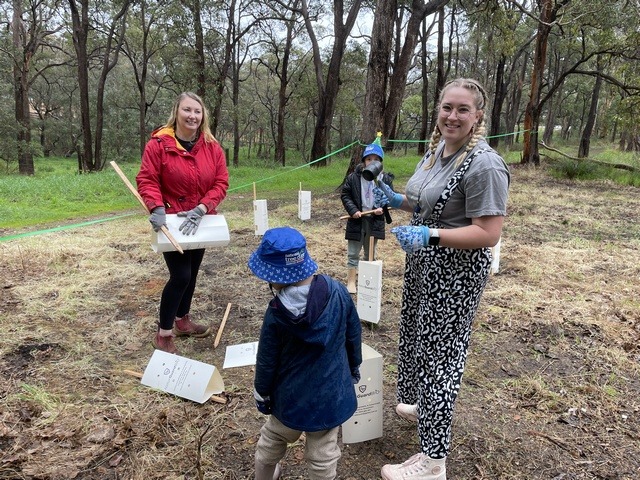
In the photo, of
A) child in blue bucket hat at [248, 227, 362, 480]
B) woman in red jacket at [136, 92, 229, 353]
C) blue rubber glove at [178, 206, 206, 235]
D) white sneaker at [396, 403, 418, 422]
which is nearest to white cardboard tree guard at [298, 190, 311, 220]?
woman in red jacket at [136, 92, 229, 353]

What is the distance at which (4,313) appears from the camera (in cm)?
393

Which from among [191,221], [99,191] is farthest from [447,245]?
[99,191]

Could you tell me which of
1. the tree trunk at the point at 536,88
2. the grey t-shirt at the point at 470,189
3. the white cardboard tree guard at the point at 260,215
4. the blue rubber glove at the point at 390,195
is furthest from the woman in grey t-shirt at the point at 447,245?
the tree trunk at the point at 536,88

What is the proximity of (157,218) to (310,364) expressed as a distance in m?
1.64

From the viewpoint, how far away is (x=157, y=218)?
2.89 metres

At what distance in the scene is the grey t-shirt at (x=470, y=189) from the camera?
5.71 ft

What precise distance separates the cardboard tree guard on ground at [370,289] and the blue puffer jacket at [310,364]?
5.52ft

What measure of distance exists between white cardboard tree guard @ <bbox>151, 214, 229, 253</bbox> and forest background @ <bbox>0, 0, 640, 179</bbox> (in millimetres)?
7053

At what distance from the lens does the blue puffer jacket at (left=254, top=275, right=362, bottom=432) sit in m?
1.69

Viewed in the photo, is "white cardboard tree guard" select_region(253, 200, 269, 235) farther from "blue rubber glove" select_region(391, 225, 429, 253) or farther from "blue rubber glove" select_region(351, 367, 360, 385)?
"blue rubber glove" select_region(391, 225, 429, 253)

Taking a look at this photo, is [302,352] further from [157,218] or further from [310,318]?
[157,218]

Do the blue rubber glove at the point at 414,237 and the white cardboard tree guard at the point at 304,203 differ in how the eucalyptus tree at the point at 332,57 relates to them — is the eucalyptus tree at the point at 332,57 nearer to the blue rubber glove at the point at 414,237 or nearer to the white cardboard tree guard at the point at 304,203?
the white cardboard tree guard at the point at 304,203

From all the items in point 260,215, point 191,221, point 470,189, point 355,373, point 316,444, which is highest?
point 470,189

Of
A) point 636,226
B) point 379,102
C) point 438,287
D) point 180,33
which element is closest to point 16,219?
point 379,102
